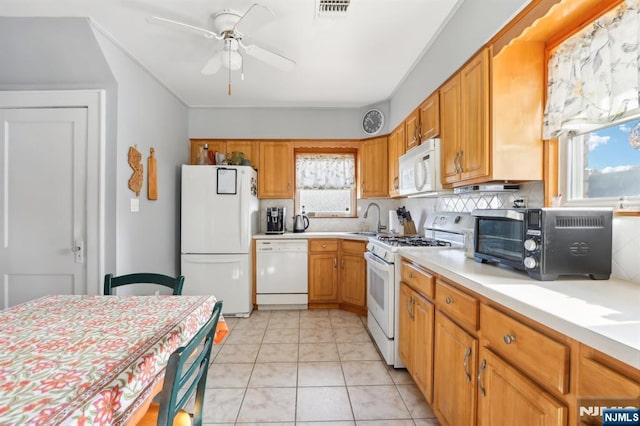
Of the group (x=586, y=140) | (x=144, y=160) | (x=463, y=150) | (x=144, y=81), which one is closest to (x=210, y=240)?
(x=144, y=160)

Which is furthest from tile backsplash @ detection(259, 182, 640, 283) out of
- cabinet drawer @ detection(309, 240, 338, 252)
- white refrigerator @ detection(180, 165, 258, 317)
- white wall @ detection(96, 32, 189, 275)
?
white wall @ detection(96, 32, 189, 275)

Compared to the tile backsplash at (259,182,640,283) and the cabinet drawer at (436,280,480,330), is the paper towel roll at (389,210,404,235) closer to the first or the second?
the tile backsplash at (259,182,640,283)

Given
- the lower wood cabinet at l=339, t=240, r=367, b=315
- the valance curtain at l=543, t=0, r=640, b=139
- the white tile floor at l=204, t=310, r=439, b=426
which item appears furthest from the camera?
the lower wood cabinet at l=339, t=240, r=367, b=315

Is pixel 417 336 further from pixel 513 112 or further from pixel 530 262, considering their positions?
pixel 513 112

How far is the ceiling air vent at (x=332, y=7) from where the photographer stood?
5.89 feet

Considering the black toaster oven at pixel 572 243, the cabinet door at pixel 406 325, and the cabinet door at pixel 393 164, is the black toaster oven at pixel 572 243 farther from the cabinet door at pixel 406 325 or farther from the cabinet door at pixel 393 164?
the cabinet door at pixel 393 164

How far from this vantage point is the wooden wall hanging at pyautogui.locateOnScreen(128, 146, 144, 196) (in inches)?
94.3

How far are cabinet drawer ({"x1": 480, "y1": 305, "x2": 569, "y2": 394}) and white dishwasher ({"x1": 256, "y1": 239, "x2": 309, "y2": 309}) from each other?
98.8 inches

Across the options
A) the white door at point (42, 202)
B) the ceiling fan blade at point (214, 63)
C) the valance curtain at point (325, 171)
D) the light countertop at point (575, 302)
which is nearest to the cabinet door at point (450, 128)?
the light countertop at point (575, 302)

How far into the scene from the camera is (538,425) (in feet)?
2.80

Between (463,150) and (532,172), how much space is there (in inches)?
15.8

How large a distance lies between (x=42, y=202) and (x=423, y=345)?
2.87 meters

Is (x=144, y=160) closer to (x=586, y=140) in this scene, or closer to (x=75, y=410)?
(x=75, y=410)

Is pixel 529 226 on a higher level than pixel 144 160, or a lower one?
lower
